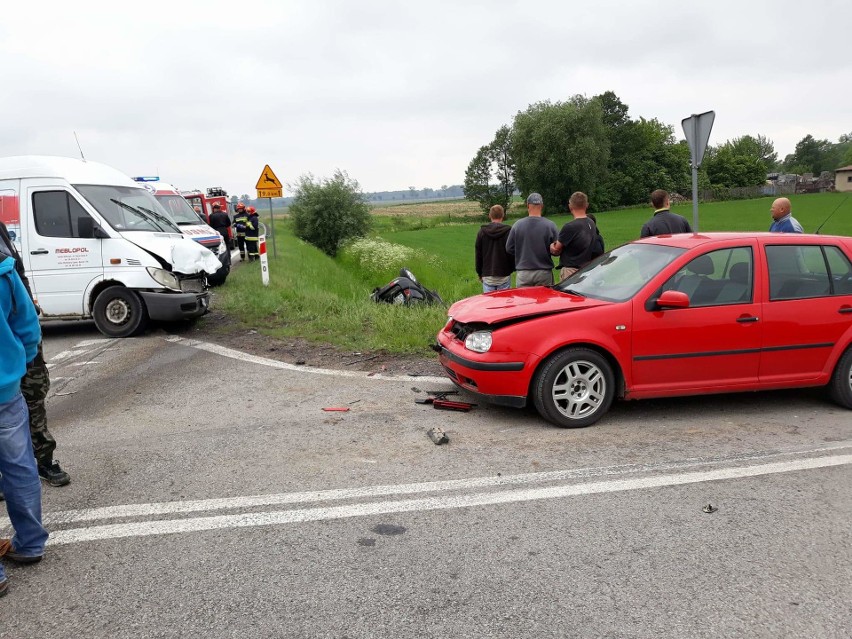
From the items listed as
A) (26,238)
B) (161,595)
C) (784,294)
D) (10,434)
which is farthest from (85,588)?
(26,238)

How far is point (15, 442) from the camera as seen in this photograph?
327 cm

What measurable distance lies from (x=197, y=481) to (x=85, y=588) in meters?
1.20

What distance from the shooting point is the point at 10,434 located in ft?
10.6

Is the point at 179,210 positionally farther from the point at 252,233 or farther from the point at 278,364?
the point at 278,364

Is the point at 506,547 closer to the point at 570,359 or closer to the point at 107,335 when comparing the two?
the point at 570,359

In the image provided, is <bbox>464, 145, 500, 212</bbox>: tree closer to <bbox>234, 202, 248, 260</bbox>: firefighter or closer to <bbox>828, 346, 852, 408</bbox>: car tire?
<bbox>234, 202, 248, 260</bbox>: firefighter

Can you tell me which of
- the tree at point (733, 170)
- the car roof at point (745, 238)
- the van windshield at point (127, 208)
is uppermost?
the tree at point (733, 170)

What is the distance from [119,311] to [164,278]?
32.7 inches

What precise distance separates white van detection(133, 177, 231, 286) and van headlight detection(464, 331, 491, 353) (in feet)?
34.9

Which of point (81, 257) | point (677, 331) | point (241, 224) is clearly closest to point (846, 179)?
point (677, 331)

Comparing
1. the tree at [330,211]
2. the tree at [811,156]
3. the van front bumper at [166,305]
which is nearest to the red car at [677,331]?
the van front bumper at [166,305]

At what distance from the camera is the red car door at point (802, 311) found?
553 cm

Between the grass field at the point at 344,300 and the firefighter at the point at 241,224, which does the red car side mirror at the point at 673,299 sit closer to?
the grass field at the point at 344,300

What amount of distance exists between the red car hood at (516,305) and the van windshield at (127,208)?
6027 mm
